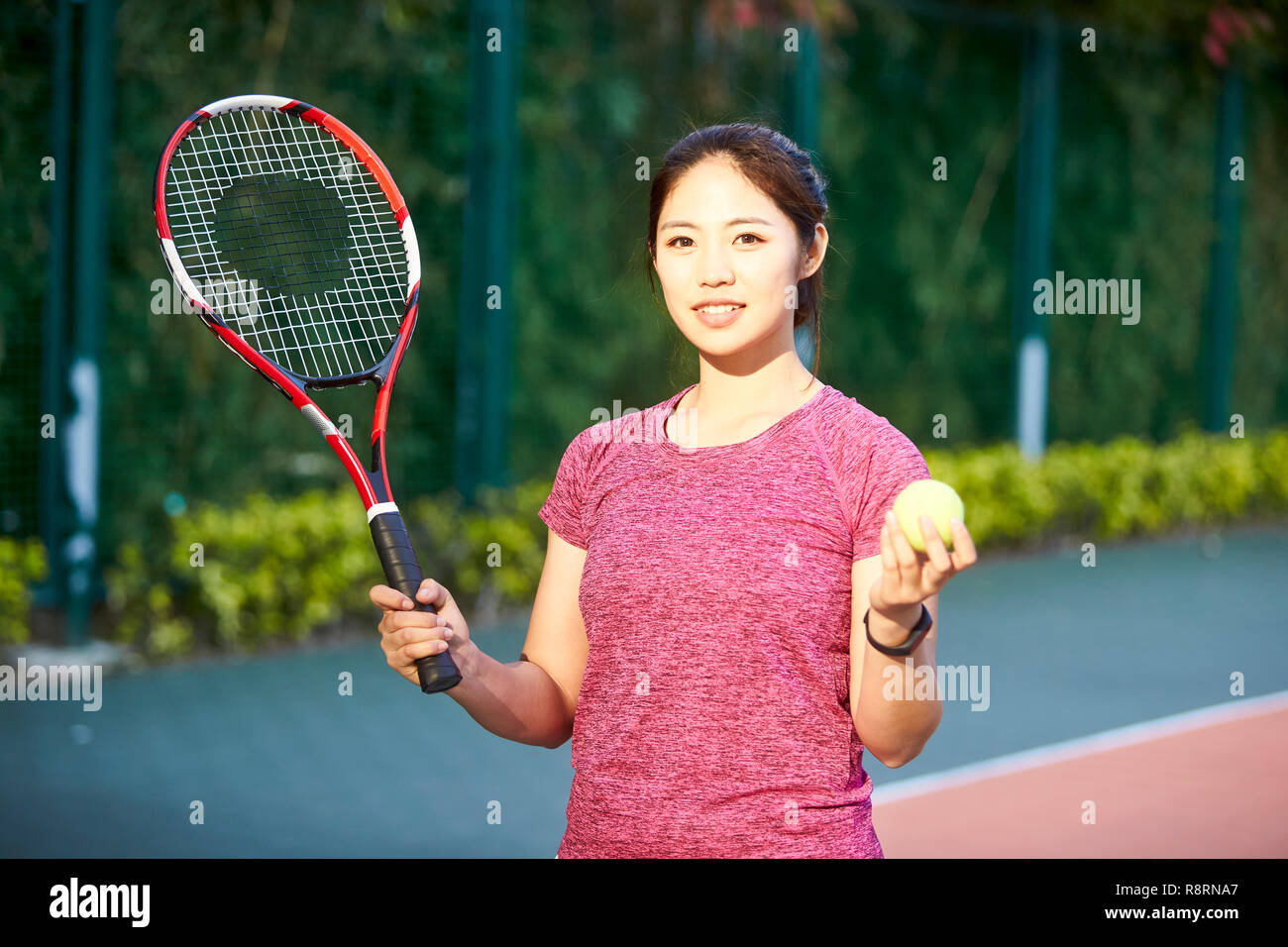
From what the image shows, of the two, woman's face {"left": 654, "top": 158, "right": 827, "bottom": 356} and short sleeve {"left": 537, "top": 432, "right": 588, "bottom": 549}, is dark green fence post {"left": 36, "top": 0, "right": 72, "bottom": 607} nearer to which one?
short sleeve {"left": 537, "top": 432, "right": 588, "bottom": 549}

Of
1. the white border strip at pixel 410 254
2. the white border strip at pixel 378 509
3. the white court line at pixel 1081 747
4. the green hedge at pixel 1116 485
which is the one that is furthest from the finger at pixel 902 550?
the green hedge at pixel 1116 485

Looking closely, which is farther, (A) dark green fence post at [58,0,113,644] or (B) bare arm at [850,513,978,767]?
(A) dark green fence post at [58,0,113,644]

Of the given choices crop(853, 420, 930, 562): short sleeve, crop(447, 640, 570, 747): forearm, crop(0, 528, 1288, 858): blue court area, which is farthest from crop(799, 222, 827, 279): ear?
crop(0, 528, 1288, 858): blue court area

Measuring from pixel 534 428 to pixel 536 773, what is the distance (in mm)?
3146

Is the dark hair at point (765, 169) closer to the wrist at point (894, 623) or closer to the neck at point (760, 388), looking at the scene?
the neck at point (760, 388)

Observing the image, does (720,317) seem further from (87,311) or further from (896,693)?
(87,311)

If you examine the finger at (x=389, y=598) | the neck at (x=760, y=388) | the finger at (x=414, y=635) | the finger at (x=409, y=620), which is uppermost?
the neck at (x=760, y=388)

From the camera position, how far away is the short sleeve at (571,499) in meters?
2.45

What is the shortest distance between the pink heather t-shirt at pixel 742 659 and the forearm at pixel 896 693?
0.22 ft

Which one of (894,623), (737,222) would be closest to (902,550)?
(894,623)

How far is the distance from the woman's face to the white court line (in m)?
2.98

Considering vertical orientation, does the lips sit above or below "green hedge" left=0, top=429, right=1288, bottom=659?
above

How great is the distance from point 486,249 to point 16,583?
8.86 ft

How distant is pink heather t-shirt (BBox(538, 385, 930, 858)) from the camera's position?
2.16 meters
